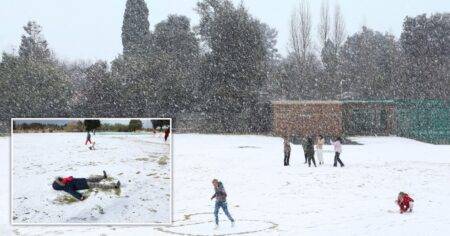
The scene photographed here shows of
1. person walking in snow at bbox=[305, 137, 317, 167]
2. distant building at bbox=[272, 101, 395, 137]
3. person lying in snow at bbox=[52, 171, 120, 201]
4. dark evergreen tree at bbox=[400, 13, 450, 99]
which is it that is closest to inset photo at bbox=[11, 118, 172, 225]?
person lying in snow at bbox=[52, 171, 120, 201]

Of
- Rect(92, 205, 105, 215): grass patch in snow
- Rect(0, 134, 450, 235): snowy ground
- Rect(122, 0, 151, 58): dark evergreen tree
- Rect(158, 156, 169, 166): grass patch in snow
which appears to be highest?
Rect(122, 0, 151, 58): dark evergreen tree

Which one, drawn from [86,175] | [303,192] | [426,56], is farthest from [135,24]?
[86,175]

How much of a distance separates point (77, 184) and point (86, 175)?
24cm

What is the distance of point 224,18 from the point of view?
53.7 metres

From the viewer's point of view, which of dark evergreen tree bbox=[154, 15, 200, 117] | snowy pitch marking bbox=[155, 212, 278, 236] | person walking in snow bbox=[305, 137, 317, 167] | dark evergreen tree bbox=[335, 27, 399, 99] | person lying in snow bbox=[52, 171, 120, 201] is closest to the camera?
person lying in snow bbox=[52, 171, 120, 201]

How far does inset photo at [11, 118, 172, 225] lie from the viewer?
12578mm

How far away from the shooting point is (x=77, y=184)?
1252 centimetres

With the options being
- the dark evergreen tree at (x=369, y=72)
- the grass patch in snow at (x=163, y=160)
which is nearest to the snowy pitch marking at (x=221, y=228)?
the grass patch in snow at (x=163, y=160)

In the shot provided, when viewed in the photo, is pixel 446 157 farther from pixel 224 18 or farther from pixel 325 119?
pixel 224 18

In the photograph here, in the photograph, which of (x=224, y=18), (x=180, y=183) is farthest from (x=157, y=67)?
(x=180, y=183)

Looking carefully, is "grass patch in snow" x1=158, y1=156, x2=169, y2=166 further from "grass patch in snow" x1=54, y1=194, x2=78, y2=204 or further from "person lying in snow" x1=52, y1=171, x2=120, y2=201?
"grass patch in snow" x1=54, y1=194, x2=78, y2=204

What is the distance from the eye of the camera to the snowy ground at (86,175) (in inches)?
495

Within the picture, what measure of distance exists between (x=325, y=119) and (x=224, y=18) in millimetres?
11830

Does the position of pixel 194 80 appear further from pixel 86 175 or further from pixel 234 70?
pixel 86 175
